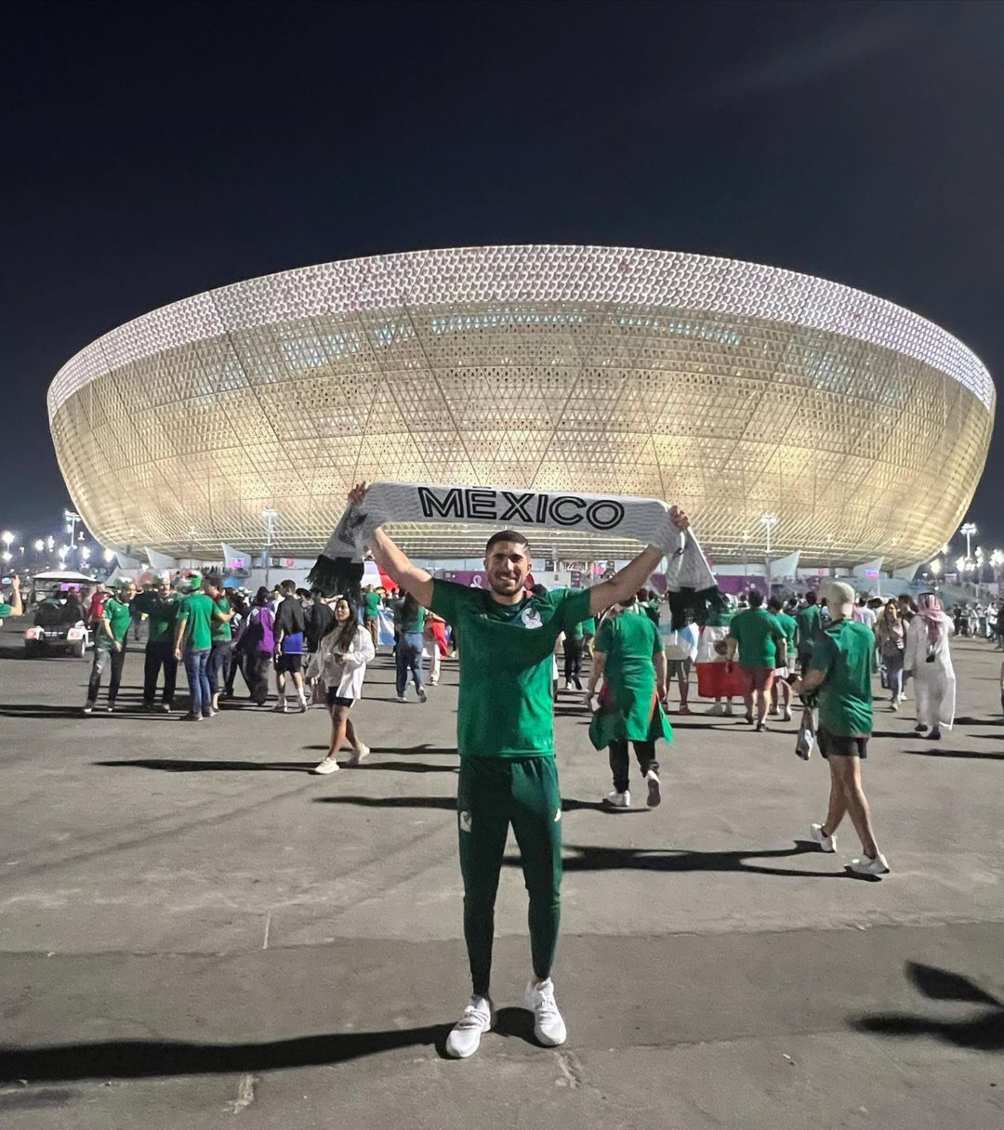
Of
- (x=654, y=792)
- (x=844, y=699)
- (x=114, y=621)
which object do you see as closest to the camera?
(x=844, y=699)

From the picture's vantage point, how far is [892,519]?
60.8 m

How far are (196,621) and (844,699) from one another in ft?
26.8

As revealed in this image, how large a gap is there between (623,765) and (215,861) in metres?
3.03

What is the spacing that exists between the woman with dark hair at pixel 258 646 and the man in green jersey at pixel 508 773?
32.9ft

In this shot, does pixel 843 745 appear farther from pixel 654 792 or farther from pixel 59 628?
pixel 59 628

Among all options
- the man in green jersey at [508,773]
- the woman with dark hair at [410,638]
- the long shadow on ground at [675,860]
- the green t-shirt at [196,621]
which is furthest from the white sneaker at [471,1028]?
the woman with dark hair at [410,638]

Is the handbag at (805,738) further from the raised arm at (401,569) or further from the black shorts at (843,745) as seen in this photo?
the raised arm at (401,569)

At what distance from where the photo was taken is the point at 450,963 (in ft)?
12.1

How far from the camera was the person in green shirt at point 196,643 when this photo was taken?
35.8 ft

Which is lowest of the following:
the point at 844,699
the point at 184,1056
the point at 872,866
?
the point at 184,1056

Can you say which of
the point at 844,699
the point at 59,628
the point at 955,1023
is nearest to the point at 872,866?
the point at 844,699

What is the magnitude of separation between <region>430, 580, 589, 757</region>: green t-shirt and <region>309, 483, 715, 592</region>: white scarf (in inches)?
42.8

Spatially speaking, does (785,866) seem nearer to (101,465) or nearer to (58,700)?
(58,700)

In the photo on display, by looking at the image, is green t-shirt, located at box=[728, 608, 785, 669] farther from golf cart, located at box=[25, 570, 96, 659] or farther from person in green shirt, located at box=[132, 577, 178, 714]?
golf cart, located at box=[25, 570, 96, 659]
